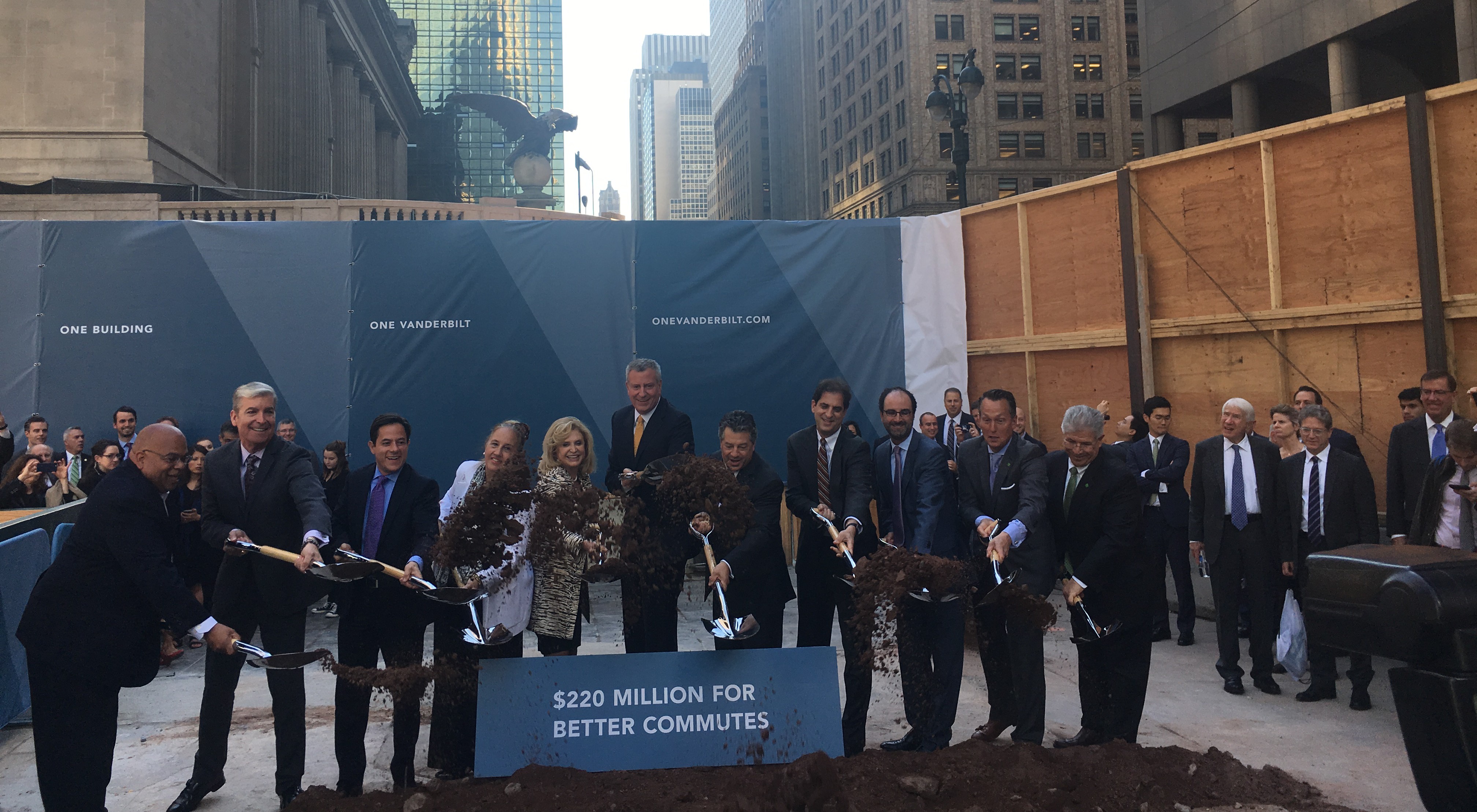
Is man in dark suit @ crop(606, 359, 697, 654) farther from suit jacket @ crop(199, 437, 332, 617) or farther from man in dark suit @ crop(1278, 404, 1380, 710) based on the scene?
man in dark suit @ crop(1278, 404, 1380, 710)

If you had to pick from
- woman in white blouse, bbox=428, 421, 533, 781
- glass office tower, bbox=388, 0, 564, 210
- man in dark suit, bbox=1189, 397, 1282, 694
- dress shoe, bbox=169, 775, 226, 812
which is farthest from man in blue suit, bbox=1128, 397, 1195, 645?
glass office tower, bbox=388, 0, 564, 210

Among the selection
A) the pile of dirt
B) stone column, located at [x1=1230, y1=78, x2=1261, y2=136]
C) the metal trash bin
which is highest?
stone column, located at [x1=1230, y1=78, x2=1261, y2=136]

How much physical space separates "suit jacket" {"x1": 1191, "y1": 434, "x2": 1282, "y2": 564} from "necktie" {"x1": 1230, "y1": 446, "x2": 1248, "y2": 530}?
5 centimetres

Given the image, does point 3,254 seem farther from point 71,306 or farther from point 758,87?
point 758,87

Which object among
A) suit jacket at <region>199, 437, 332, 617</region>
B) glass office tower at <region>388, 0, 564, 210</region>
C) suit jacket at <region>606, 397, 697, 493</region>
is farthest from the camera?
glass office tower at <region>388, 0, 564, 210</region>

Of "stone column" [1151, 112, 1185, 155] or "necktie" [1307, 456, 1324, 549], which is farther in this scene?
"stone column" [1151, 112, 1185, 155]

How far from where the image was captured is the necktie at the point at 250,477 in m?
4.79

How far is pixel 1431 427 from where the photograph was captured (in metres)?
6.45

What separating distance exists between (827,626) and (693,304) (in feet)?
20.0

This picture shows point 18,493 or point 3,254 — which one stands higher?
point 3,254

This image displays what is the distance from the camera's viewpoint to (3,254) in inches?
405

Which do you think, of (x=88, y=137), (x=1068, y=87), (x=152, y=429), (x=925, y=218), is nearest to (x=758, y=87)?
(x=1068, y=87)

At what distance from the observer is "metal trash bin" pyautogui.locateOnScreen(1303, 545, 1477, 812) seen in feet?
10.3

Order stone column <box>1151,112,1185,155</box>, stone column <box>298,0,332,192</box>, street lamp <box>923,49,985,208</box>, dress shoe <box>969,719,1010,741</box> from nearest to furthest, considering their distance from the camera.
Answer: dress shoe <box>969,719,1010,741</box> < street lamp <box>923,49,985,208</box> < stone column <box>1151,112,1185,155</box> < stone column <box>298,0,332,192</box>
